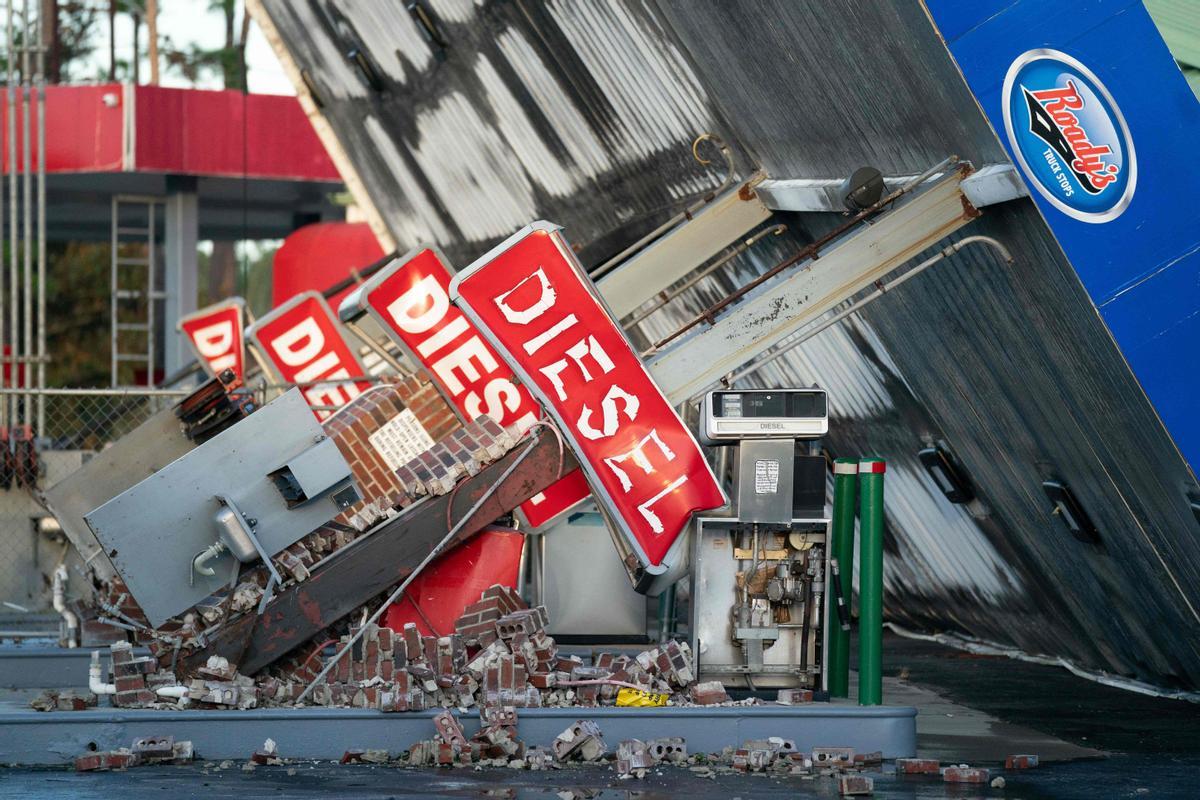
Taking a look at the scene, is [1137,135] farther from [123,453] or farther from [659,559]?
[123,453]

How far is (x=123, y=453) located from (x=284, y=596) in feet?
14.8

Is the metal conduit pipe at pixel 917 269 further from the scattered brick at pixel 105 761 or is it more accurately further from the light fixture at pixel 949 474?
the scattered brick at pixel 105 761

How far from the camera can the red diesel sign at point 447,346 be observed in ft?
41.2

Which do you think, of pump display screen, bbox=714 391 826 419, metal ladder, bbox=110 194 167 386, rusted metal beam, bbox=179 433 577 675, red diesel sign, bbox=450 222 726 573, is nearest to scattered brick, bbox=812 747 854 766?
red diesel sign, bbox=450 222 726 573

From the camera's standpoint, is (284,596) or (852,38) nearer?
(852,38)

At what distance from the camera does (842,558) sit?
10.1 meters

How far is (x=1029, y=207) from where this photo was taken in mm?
8797

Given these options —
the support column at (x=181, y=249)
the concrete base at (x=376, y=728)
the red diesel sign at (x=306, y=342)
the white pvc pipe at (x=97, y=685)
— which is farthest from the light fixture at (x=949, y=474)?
the support column at (x=181, y=249)

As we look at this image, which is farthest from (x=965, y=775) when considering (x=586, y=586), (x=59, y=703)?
(x=586, y=586)

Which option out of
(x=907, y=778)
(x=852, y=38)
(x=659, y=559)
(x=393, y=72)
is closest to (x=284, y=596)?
(x=659, y=559)

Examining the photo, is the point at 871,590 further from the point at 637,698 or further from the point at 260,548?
the point at 260,548

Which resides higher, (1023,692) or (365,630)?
(365,630)

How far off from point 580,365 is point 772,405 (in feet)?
4.01

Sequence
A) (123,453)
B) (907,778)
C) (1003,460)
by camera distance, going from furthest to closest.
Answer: (123,453) → (1003,460) → (907,778)
